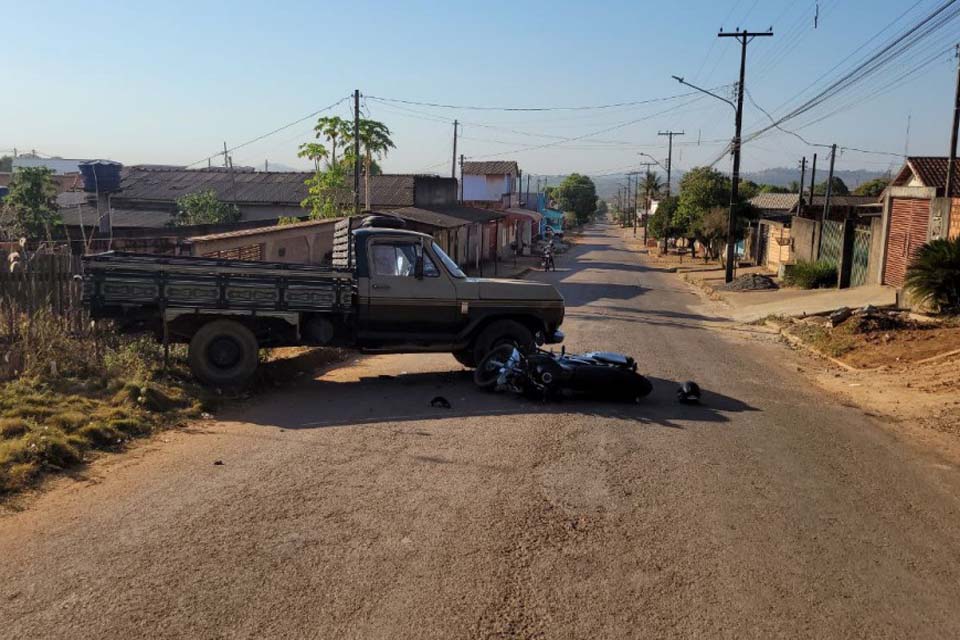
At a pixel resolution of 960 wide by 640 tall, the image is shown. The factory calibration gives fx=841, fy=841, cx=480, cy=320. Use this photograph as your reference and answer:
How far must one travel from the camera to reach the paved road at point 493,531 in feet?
15.6

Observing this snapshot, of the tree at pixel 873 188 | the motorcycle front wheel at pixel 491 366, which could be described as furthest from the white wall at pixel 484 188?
the motorcycle front wheel at pixel 491 366

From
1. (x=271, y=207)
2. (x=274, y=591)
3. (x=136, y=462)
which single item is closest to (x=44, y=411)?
(x=136, y=462)

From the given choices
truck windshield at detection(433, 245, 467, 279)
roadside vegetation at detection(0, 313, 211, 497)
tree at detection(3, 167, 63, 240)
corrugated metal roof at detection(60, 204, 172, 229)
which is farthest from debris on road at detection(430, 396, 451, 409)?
corrugated metal roof at detection(60, 204, 172, 229)

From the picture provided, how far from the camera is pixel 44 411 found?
8.59 m

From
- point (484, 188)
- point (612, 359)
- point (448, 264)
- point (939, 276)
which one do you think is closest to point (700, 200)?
point (484, 188)

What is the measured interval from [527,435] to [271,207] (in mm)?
38985

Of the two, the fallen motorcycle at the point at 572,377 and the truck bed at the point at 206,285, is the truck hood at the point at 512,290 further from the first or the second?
the truck bed at the point at 206,285

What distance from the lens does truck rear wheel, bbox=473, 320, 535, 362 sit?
12352mm

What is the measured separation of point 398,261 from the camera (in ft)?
39.2

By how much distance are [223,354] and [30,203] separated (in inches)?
888

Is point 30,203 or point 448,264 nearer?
point 448,264

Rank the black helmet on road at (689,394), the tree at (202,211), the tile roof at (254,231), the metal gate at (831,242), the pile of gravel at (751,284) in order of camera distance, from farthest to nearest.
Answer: the tree at (202,211)
the pile of gravel at (751,284)
the metal gate at (831,242)
the tile roof at (254,231)
the black helmet on road at (689,394)

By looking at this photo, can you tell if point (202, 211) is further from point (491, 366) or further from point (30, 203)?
point (491, 366)

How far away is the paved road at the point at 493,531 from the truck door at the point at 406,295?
168cm
